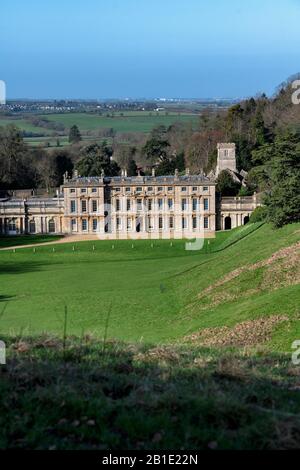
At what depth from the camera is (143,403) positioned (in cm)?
843

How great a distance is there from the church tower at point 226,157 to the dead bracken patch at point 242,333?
5833 centimetres

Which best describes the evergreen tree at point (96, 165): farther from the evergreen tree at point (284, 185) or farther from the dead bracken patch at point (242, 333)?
the dead bracken patch at point (242, 333)

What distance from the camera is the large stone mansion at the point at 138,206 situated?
66.8 metres

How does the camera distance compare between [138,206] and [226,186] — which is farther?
[226,186]

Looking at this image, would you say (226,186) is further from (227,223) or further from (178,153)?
(178,153)

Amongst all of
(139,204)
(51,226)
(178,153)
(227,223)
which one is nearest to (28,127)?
(178,153)

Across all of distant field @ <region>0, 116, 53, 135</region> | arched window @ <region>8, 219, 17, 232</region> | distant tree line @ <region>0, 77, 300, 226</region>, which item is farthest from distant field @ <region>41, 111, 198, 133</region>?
arched window @ <region>8, 219, 17, 232</region>

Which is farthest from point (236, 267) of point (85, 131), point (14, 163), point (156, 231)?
point (85, 131)

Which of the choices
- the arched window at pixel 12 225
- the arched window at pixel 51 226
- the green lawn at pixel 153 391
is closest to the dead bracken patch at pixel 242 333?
the green lawn at pixel 153 391

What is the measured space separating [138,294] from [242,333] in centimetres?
1215
